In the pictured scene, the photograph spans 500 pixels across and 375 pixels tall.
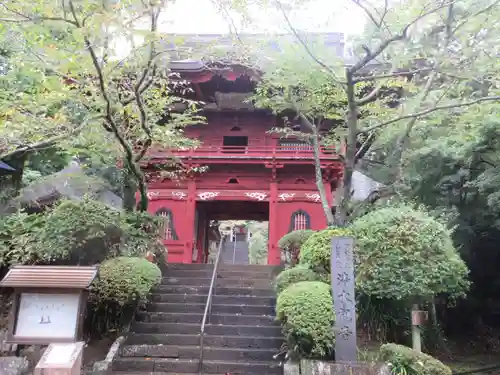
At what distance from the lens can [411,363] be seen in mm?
5719

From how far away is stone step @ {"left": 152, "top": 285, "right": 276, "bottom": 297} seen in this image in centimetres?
942

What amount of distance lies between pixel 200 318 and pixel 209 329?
45 centimetres

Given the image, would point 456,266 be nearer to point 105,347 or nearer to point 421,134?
point 421,134

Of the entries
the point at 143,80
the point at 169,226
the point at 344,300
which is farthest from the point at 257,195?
the point at 344,300

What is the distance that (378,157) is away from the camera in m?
14.5

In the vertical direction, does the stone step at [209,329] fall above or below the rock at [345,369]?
above

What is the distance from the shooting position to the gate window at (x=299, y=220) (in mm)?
13828

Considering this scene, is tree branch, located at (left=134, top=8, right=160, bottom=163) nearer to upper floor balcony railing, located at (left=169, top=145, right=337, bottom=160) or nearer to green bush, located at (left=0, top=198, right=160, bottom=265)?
green bush, located at (left=0, top=198, right=160, bottom=265)

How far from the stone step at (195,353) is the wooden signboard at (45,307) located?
139 cm

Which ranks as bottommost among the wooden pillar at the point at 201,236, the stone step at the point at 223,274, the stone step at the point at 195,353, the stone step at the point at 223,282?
the stone step at the point at 195,353

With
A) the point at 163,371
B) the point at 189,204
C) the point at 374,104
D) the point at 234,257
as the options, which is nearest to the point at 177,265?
the point at 189,204

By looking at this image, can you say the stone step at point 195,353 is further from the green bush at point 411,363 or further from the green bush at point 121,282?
the green bush at point 411,363

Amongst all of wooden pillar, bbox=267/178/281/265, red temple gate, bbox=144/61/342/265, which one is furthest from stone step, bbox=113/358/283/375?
red temple gate, bbox=144/61/342/265

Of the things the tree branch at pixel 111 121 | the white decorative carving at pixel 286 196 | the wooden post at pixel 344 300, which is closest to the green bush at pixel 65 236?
the tree branch at pixel 111 121
